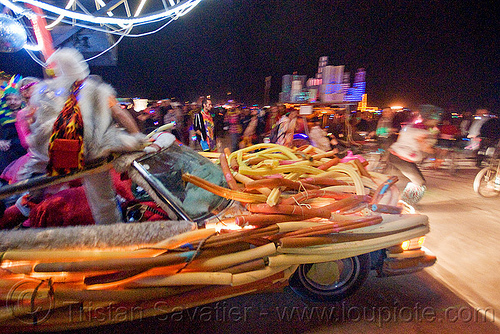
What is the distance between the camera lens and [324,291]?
2402 millimetres

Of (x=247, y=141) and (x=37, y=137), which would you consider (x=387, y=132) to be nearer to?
(x=247, y=141)

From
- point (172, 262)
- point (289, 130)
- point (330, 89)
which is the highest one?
point (330, 89)

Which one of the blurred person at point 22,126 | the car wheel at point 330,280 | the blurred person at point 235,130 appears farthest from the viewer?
the blurred person at point 235,130

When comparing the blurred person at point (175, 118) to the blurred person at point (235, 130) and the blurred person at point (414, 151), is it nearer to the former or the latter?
the blurred person at point (235, 130)

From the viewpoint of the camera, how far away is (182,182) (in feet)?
7.66

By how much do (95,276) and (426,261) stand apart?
268cm

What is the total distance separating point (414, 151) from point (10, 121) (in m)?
6.62

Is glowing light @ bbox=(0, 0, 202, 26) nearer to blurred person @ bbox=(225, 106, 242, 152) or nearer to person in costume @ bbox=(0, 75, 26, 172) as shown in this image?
person in costume @ bbox=(0, 75, 26, 172)

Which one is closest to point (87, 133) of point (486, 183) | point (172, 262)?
point (172, 262)

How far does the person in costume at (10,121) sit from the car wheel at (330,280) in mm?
4429

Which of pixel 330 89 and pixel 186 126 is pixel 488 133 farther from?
pixel 186 126

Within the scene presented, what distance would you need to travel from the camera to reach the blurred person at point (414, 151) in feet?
15.9

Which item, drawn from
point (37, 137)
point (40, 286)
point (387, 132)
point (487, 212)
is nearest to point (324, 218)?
point (40, 286)

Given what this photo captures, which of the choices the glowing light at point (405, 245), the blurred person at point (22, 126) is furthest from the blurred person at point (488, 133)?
the blurred person at point (22, 126)
